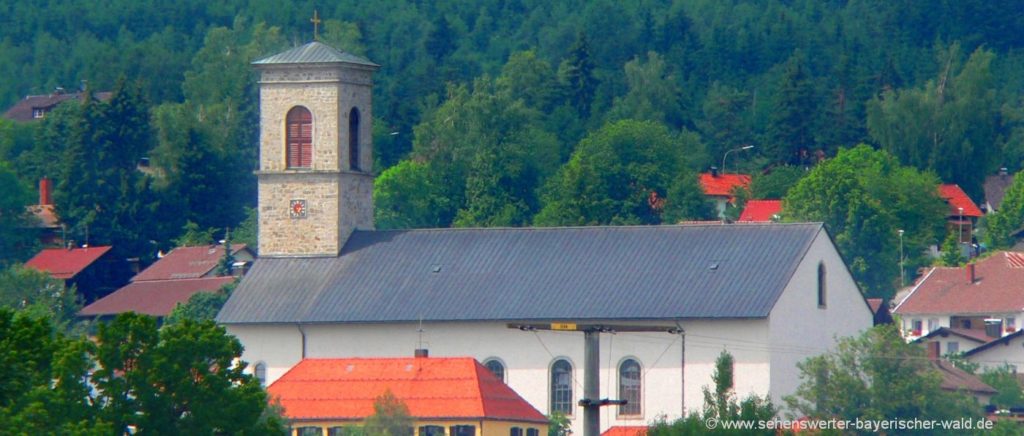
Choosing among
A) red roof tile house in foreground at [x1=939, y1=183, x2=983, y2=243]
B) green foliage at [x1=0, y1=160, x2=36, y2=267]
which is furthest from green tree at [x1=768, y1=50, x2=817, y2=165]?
green foliage at [x1=0, y1=160, x2=36, y2=267]

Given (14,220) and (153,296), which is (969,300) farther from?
(14,220)

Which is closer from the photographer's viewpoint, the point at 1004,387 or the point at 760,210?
the point at 1004,387

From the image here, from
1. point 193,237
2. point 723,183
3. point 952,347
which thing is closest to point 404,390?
point 952,347

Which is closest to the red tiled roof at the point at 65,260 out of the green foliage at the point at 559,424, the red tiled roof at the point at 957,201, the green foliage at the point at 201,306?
the green foliage at the point at 201,306

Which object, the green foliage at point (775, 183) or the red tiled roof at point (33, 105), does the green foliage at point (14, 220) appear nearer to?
the green foliage at point (775, 183)

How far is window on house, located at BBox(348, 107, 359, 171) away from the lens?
75375 mm

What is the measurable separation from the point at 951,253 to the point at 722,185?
56.6 feet

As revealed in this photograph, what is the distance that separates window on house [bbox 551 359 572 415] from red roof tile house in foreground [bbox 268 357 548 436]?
2539 mm

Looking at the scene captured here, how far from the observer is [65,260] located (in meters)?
111

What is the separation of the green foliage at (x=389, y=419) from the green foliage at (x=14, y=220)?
2194 inches

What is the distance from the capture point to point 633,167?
108 m

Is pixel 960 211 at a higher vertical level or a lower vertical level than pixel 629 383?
higher

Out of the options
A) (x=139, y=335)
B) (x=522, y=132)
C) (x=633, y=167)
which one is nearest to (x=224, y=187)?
(x=522, y=132)

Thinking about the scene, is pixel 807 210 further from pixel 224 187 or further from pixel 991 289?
pixel 224 187
